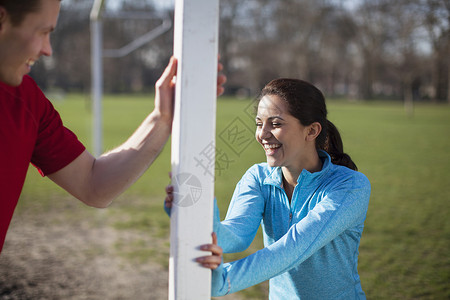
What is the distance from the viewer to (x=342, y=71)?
56438 mm

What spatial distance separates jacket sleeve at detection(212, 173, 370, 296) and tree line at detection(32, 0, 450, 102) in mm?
45599

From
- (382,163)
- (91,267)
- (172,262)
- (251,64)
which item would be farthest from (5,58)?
(251,64)

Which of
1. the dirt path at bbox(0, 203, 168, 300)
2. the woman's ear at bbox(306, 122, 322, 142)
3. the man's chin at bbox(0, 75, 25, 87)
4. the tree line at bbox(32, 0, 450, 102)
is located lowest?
the dirt path at bbox(0, 203, 168, 300)

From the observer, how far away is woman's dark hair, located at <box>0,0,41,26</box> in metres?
1.23

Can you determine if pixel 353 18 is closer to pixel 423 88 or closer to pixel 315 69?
pixel 315 69

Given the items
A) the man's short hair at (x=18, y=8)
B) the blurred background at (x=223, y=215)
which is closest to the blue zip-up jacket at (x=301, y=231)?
the blurred background at (x=223, y=215)

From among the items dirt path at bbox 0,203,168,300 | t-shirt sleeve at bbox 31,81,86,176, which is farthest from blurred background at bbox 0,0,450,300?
t-shirt sleeve at bbox 31,81,86,176

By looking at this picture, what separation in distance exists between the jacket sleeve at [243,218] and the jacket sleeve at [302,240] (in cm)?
12

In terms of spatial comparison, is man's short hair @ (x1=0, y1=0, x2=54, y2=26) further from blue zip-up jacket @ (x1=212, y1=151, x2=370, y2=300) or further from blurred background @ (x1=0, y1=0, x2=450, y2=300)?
blue zip-up jacket @ (x1=212, y1=151, x2=370, y2=300)

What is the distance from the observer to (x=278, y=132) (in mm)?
1861

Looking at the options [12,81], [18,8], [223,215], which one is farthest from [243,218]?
[223,215]

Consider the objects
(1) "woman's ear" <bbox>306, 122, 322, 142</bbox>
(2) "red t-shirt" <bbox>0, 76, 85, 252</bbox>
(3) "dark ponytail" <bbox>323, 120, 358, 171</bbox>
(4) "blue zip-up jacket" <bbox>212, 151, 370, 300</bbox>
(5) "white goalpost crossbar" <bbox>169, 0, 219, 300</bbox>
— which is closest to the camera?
(5) "white goalpost crossbar" <bbox>169, 0, 219, 300</bbox>

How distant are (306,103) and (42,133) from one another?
1111mm

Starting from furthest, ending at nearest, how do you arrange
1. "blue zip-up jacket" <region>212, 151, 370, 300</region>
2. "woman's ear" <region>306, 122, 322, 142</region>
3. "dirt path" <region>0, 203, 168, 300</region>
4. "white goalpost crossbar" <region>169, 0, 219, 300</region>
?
"dirt path" <region>0, 203, 168, 300</region>
"woman's ear" <region>306, 122, 322, 142</region>
"blue zip-up jacket" <region>212, 151, 370, 300</region>
"white goalpost crossbar" <region>169, 0, 219, 300</region>
